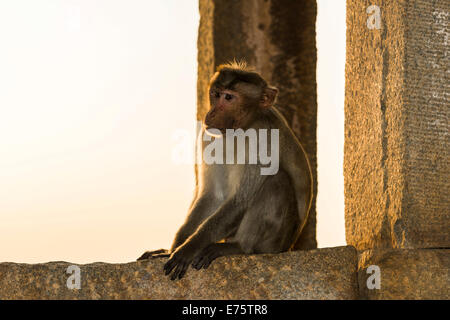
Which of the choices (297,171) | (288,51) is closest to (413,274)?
(297,171)

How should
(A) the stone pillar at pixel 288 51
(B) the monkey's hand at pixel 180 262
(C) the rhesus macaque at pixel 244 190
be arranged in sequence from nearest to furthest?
1. (B) the monkey's hand at pixel 180 262
2. (C) the rhesus macaque at pixel 244 190
3. (A) the stone pillar at pixel 288 51

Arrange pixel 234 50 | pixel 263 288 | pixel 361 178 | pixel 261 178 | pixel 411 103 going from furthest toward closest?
pixel 234 50
pixel 261 178
pixel 361 178
pixel 411 103
pixel 263 288

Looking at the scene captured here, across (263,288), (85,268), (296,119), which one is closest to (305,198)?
(263,288)

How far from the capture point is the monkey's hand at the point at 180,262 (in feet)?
12.2

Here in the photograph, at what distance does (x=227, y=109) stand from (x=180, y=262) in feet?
3.55

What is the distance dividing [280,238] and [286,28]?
3.12 metres

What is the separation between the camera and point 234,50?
6820 mm

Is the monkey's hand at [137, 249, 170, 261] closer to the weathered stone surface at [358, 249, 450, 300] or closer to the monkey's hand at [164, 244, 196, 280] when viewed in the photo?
the monkey's hand at [164, 244, 196, 280]

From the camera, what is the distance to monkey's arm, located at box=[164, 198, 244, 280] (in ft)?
12.6

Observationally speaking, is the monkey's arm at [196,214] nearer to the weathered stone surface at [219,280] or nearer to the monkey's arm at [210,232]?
the monkey's arm at [210,232]

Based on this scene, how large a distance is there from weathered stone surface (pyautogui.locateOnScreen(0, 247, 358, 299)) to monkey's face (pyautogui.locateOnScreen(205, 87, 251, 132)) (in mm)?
1014

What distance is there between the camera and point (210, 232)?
4.21 m

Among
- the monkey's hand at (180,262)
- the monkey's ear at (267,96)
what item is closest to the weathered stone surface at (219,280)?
the monkey's hand at (180,262)

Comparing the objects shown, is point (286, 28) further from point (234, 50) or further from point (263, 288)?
point (263, 288)
